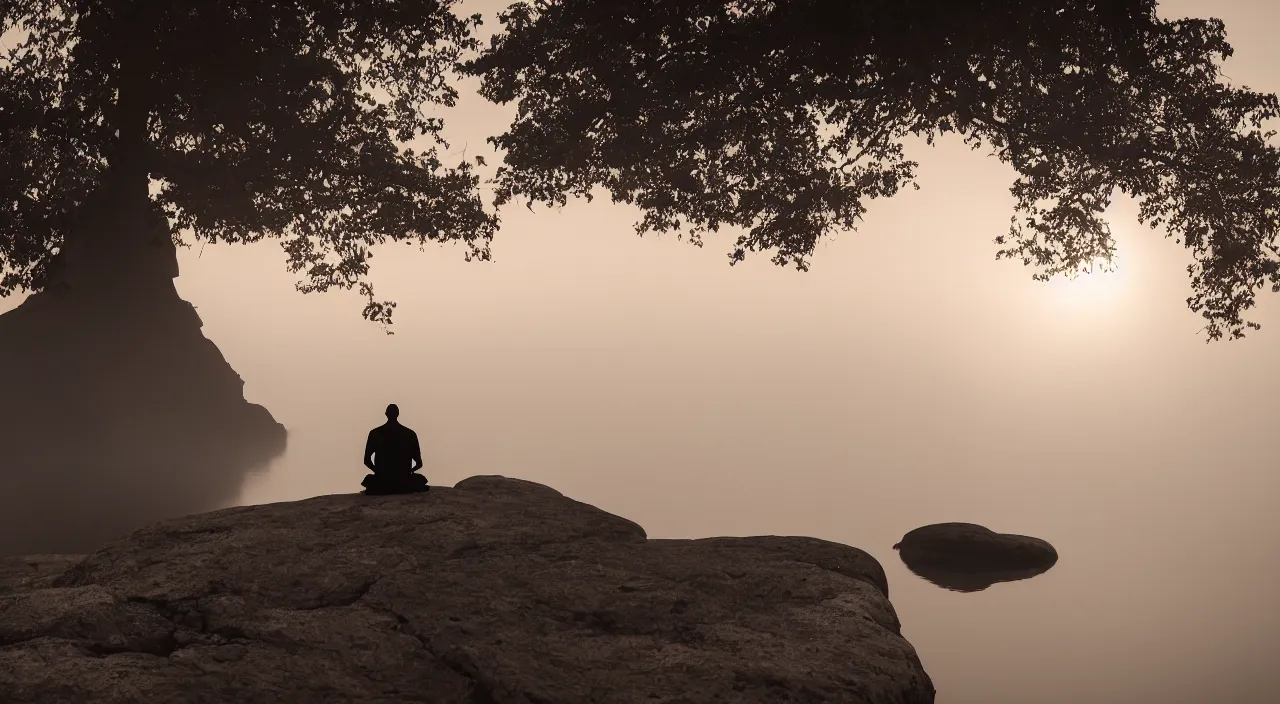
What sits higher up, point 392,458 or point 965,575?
point 965,575

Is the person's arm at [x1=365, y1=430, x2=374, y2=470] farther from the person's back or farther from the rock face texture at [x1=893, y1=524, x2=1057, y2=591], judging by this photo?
the rock face texture at [x1=893, y1=524, x2=1057, y2=591]

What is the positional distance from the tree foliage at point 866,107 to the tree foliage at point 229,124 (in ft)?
10.4

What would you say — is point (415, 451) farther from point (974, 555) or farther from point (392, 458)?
point (974, 555)

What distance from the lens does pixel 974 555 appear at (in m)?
22.4

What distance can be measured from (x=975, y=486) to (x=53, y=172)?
3014 centimetres

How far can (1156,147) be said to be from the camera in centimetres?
2578

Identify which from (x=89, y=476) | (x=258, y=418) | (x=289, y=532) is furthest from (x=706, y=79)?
(x=258, y=418)

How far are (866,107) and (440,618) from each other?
19.2 meters

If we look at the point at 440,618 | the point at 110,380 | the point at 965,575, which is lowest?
the point at 440,618

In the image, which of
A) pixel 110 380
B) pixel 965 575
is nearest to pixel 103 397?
pixel 110 380

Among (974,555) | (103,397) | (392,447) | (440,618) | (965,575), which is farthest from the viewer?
(103,397)

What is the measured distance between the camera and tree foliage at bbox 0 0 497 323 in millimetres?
25781

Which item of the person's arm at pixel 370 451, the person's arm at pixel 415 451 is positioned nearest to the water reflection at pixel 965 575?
the person's arm at pixel 415 451

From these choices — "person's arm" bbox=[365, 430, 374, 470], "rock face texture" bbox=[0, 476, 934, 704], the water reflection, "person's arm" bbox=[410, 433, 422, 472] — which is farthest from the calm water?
"person's arm" bbox=[365, 430, 374, 470]
